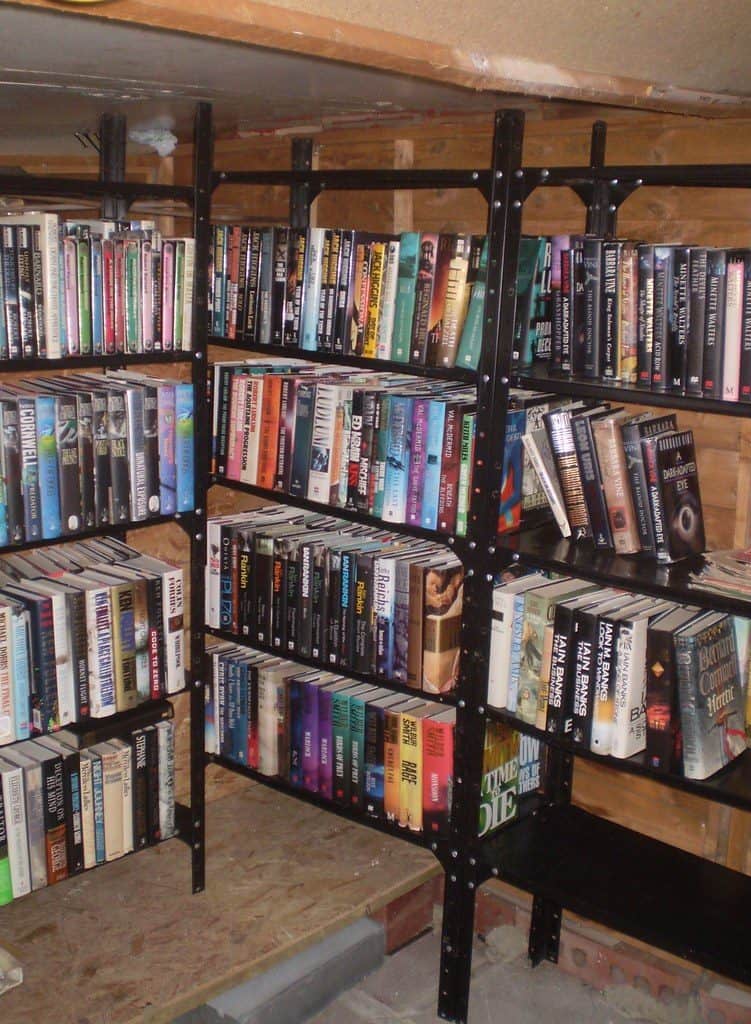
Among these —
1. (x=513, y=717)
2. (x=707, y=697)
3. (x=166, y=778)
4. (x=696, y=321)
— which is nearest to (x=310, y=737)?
(x=166, y=778)

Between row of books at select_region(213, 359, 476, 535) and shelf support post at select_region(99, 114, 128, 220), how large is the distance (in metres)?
0.44

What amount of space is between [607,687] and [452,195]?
4.27ft

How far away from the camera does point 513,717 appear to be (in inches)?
83.9

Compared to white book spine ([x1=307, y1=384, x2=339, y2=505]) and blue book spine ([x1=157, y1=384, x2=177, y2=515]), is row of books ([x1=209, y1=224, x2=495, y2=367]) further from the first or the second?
blue book spine ([x1=157, y1=384, x2=177, y2=515])

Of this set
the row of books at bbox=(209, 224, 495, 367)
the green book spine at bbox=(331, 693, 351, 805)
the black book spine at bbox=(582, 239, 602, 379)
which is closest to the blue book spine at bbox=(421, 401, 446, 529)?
the row of books at bbox=(209, 224, 495, 367)

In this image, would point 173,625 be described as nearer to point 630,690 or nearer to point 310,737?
point 310,737

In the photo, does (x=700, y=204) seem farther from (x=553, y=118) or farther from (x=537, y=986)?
(x=537, y=986)

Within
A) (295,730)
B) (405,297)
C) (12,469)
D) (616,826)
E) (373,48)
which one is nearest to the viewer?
(373,48)

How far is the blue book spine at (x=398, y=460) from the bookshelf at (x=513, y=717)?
0.09m

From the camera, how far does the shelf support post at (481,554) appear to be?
1.95 meters

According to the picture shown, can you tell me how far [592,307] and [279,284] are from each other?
2.58ft

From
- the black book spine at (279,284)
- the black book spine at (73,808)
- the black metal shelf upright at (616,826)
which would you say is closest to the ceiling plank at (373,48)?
the black metal shelf upright at (616,826)

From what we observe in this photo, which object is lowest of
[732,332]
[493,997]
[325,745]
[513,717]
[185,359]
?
[493,997]

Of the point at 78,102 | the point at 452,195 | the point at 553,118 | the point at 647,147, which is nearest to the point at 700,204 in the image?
the point at 647,147
